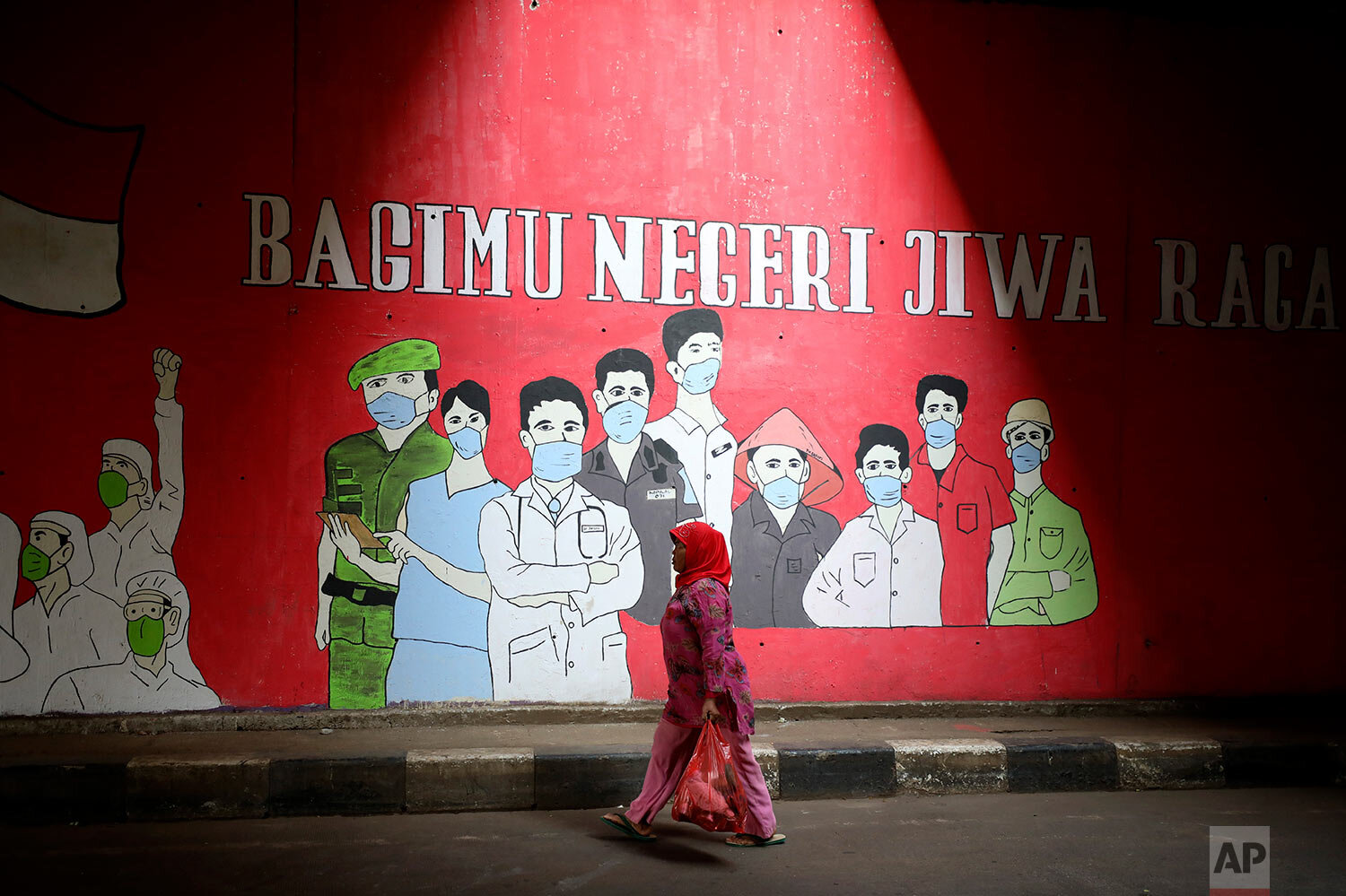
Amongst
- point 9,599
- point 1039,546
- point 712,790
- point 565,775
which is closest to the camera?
point 712,790

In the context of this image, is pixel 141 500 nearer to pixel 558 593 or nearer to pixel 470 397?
pixel 470 397

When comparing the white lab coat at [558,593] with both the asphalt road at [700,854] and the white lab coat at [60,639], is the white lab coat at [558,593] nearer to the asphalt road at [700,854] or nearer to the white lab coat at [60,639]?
the asphalt road at [700,854]

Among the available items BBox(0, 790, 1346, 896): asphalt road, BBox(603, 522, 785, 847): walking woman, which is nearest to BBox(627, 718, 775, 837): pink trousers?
BBox(603, 522, 785, 847): walking woman

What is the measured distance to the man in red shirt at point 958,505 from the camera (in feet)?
17.7

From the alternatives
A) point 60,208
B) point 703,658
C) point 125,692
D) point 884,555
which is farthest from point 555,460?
point 60,208

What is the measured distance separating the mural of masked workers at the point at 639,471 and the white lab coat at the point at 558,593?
0.07m

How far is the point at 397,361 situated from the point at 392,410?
0.89 ft

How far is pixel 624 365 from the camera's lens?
204 inches

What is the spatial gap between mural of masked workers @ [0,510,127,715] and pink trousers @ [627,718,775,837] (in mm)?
2974

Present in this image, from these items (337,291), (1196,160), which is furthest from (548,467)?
(1196,160)

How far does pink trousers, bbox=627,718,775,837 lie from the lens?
3.64m

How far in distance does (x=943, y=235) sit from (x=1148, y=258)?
1292 mm

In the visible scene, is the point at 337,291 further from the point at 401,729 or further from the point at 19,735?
the point at 19,735

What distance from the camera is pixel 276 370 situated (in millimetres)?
4922
